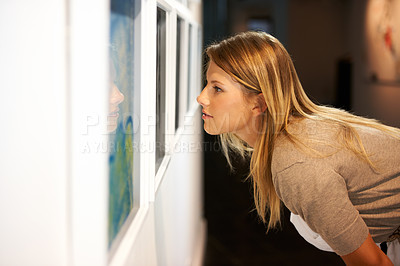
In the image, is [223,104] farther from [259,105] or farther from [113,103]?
[113,103]

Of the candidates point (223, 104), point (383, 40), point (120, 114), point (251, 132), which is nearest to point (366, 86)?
point (383, 40)

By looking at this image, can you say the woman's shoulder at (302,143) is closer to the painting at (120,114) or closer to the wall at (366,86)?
the painting at (120,114)

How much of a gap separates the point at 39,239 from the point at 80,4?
14.3 inches

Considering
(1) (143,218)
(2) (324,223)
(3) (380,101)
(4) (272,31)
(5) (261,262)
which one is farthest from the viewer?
(4) (272,31)

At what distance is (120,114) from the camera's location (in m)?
0.94

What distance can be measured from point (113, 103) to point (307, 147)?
0.64 m

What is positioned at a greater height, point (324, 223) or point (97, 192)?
point (97, 192)

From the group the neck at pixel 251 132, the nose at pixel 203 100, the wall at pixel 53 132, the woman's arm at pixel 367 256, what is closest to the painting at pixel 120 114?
the wall at pixel 53 132

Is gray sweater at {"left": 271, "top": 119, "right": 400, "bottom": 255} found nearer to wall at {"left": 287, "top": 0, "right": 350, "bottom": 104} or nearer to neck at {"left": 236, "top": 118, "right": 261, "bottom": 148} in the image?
neck at {"left": 236, "top": 118, "right": 261, "bottom": 148}

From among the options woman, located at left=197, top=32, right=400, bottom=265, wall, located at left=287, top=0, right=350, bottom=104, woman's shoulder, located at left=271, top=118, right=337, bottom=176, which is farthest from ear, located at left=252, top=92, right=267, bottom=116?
wall, located at left=287, top=0, right=350, bottom=104

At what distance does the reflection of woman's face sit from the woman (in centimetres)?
56

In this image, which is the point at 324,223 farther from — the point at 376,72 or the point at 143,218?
the point at 376,72

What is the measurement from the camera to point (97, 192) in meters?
0.69

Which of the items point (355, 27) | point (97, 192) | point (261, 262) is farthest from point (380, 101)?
point (97, 192)
